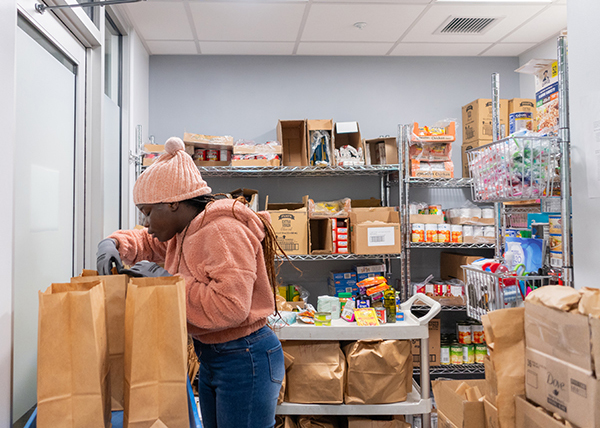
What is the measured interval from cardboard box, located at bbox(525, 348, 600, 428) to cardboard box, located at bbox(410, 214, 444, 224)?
211 cm

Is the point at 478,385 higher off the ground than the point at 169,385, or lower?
lower

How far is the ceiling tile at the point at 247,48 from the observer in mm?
3213

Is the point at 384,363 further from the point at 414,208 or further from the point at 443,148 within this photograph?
the point at 443,148

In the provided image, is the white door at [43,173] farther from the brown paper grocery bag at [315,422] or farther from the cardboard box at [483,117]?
the cardboard box at [483,117]

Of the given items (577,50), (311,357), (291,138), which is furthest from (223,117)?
(577,50)

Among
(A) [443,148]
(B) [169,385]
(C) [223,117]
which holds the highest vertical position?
(C) [223,117]

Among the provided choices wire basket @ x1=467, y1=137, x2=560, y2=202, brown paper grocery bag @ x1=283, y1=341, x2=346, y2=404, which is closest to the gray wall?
brown paper grocery bag @ x1=283, y1=341, x2=346, y2=404

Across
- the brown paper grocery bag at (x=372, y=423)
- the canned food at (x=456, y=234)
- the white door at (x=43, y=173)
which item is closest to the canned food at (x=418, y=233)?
the canned food at (x=456, y=234)

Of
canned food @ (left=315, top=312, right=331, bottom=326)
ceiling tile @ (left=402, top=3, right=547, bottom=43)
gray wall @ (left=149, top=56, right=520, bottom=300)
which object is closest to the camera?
canned food @ (left=315, top=312, right=331, bottom=326)

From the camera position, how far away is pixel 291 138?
11.0 ft

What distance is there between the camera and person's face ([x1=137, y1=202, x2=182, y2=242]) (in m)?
1.30

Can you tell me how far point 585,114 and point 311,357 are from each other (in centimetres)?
185

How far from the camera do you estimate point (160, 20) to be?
2.79m

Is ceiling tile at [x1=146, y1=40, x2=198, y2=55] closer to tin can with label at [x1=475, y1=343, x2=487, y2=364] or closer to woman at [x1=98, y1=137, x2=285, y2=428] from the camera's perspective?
woman at [x1=98, y1=137, x2=285, y2=428]
